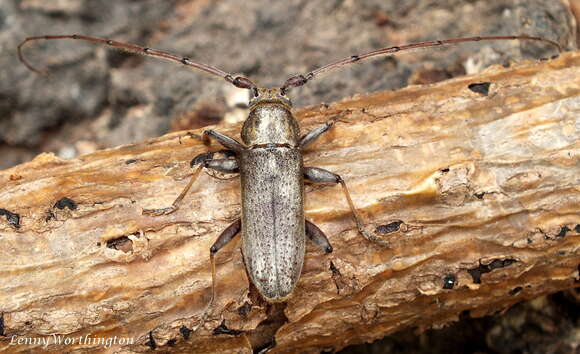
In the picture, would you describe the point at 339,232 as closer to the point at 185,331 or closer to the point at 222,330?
the point at 222,330

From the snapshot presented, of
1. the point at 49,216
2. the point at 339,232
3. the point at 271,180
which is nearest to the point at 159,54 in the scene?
the point at 271,180

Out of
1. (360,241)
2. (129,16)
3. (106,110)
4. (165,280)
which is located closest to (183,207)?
(165,280)

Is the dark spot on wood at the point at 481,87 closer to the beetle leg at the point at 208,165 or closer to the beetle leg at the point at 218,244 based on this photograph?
the beetle leg at the point at 208,165

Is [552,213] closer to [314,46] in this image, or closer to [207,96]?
[314,46]

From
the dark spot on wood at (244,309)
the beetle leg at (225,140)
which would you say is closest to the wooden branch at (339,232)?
the dark spot on wood at (244,309)

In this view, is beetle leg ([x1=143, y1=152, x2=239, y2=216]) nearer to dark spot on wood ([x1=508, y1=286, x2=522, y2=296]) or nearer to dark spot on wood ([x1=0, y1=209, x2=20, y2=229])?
dark spot on wood ([x1=0, y1=209, x2=20, y2=229])

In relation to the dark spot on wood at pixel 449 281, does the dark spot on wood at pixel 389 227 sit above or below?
above
